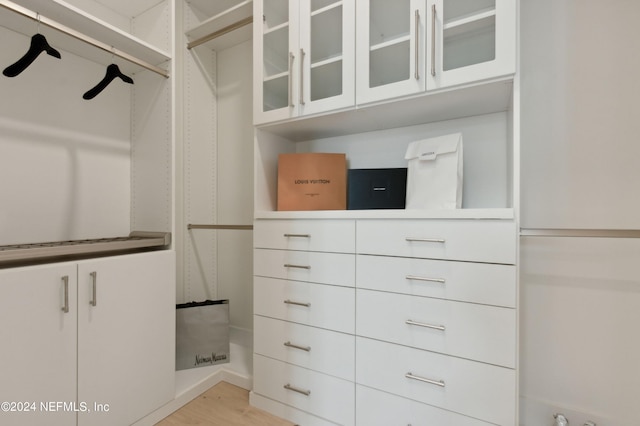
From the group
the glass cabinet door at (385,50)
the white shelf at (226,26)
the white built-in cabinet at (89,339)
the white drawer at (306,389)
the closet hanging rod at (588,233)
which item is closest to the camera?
the closet hanging rod at (588,233)

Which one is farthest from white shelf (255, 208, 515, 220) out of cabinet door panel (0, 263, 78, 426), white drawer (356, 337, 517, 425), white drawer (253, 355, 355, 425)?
cabinet door panel (0, 263, 78, 426)

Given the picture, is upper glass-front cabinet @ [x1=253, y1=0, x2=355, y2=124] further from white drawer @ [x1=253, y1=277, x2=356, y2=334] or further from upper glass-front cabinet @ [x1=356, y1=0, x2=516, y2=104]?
white drawer @ [x1=253, y1=277, x2=356, y2=334]

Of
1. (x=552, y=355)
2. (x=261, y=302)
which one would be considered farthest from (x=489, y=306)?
(x=261, y=302)

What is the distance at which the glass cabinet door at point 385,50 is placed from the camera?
3.87ft

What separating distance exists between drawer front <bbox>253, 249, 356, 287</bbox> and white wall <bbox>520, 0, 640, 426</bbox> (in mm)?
785

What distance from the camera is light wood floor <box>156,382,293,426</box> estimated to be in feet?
4.58

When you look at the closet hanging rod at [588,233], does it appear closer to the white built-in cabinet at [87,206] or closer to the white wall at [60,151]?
the white built-in cabinet at [87,206]

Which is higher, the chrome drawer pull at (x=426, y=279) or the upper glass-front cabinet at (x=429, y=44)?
the upper glass-front cabinet at (x=429, y=44)

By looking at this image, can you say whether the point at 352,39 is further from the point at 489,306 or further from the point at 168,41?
the point at 489,306

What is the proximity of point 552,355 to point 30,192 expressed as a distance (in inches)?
96.4

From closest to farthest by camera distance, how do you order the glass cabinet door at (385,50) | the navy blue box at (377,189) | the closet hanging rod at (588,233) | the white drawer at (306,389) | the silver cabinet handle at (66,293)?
the closet hanging rod at (588,233), the silver cabinet handle at (66,293), the glass cabinet door at (385,50), the white drawer at (306,389), the navy blue box at (377,189)

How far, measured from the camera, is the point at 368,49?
125 cm

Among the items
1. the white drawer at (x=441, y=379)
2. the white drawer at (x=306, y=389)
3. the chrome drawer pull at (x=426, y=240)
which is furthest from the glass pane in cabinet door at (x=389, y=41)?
the white drawer at (x=306, y=389)

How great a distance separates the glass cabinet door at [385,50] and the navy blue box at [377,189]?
0.35 metres
